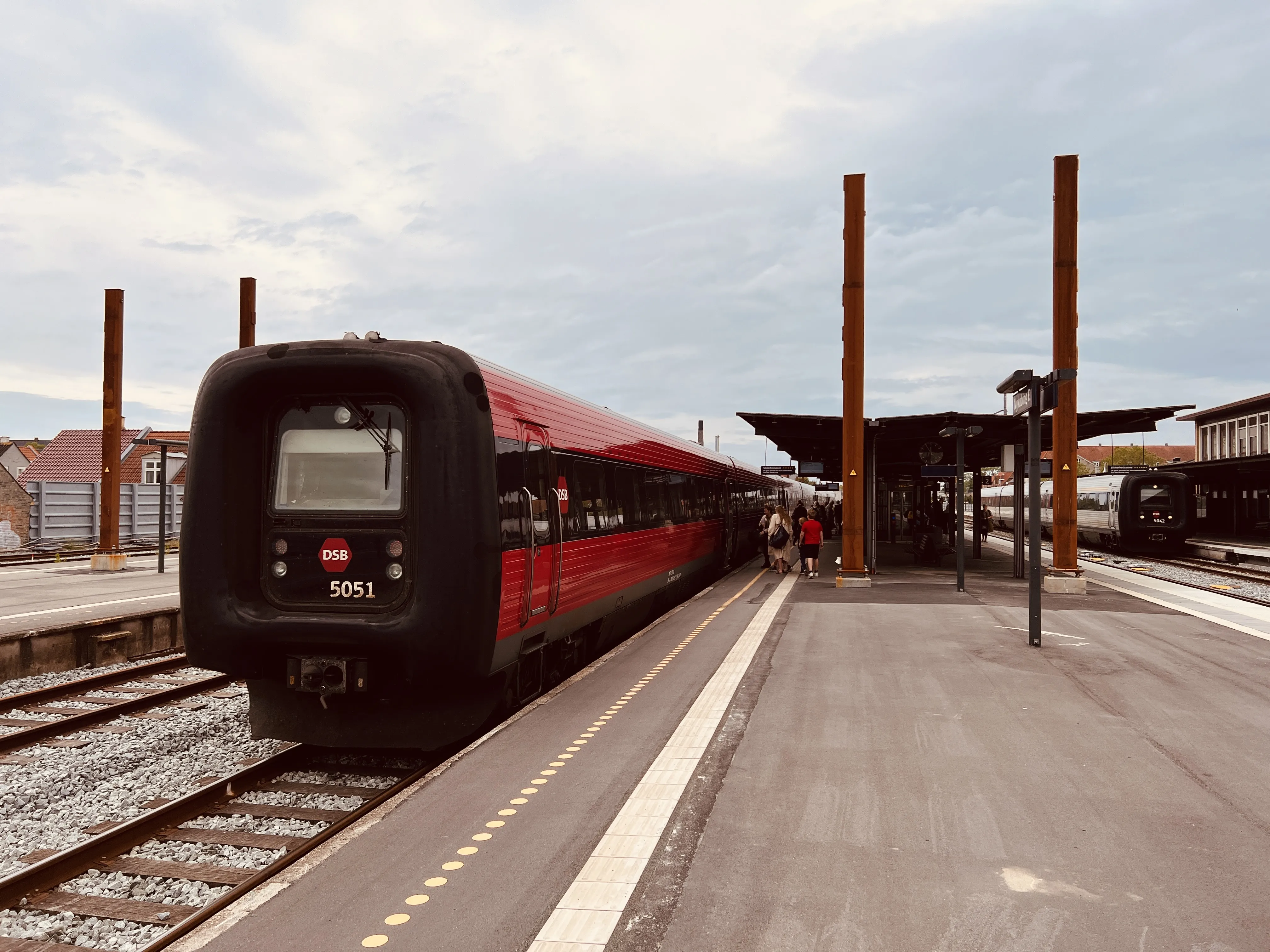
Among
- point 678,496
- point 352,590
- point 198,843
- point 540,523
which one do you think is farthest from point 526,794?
point 678,496

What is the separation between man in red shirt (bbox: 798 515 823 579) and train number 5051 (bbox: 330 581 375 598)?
547 inches

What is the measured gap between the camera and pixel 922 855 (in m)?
4.10

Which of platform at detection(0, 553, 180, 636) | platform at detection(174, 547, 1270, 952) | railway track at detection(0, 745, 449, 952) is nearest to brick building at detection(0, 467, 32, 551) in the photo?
platform at detection(0, 553, 180, 636)

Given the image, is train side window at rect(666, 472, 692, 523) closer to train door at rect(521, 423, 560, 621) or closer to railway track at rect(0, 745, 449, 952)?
train door at rect(521, 423, 560, 621)

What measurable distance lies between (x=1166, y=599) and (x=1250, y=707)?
9159 millimetres

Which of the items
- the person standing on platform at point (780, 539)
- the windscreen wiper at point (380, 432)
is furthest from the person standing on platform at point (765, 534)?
the windscreen wiper at point (380, 432)

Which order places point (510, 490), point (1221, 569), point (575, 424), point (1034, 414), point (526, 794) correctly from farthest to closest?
point (1221, 569)
point (1034, 414)
point (575, 424)
point (510, 490)
point (526, 794)

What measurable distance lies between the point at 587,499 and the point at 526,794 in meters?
4.23

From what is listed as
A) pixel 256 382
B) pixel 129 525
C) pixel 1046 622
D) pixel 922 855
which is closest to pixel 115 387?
pixel 129 525

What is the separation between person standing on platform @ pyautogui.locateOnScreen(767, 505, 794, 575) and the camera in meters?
20.1

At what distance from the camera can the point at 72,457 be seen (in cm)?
4016

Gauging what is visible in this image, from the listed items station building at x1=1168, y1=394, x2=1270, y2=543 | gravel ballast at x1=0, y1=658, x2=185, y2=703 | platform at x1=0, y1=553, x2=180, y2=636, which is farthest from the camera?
station building at x1=1168, y1=394, x2=1270, y2=543

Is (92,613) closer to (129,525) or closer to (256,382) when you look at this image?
(256,382)

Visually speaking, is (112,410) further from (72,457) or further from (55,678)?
(72,457)
